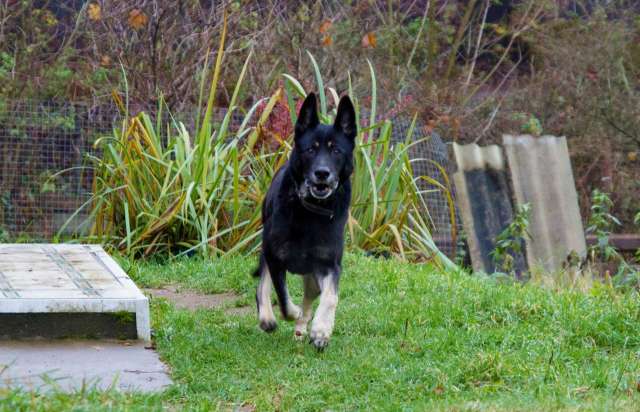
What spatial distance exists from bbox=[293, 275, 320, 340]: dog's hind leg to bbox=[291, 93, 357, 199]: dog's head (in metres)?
0.55

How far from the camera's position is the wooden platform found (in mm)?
4895

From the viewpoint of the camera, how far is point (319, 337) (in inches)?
193

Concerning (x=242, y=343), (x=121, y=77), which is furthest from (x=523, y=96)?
(x=242, y=343)

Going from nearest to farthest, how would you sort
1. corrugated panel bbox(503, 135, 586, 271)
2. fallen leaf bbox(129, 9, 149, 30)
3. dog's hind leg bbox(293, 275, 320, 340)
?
1. dog's hind leg bbox(293, 275, 320, 340)
2. corrugated panel bbox(503, 135, 586, 271)
3. fallen leaf bbox(129, 9, 149, 30)

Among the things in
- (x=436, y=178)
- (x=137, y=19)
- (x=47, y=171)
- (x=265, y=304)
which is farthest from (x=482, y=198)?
(x=265, y=304)

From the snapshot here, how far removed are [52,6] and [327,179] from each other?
296 inches

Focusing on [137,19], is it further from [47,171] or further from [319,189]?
[319,189]

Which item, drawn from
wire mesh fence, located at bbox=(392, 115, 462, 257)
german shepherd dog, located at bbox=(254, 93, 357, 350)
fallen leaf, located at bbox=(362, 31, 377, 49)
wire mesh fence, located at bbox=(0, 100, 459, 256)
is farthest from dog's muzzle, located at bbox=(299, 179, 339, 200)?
fallen leaf, located at bbox=(362, 31, 377, 49)

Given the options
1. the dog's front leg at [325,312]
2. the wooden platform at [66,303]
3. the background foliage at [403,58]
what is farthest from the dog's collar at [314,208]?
the background foliage at [403,58]

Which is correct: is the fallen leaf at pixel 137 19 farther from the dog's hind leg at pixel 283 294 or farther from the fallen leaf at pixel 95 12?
the dog's hind leg at pixel 283 294

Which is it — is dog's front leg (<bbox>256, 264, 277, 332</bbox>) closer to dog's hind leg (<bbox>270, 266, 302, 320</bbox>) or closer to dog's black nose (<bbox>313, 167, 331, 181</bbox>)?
dog's hind leg (<bbox>270, 266, 302, 320</bbox>)

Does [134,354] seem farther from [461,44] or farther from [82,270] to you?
[461,44]

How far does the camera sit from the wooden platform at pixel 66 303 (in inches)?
193

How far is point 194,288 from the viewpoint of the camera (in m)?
7.14
